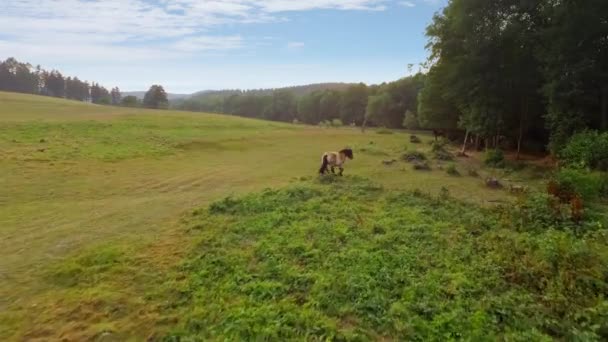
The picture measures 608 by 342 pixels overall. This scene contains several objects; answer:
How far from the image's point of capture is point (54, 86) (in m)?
110

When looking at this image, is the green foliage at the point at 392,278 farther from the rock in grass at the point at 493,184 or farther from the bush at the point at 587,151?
the bush at the point at 587,151

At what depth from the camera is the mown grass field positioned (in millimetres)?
5637

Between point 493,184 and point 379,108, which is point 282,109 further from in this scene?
point 493,184

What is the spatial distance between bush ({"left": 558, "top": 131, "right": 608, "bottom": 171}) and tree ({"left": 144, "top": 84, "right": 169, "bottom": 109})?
3475 inches

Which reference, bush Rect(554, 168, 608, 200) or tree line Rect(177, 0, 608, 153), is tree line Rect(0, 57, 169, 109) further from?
bush Rect(554, 168, 608, 200)

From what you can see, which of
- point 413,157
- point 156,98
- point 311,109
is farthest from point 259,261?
point 156,98

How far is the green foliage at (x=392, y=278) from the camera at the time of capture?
17.9 ft

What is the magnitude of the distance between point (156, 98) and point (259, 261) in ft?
302

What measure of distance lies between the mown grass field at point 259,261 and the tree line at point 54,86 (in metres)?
81.7

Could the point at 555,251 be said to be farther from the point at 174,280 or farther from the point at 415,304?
the point at 174,280

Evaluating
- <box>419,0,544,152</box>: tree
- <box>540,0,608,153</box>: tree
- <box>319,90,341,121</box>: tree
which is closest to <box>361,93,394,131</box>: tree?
<box>319,90,341,121</box>: tree

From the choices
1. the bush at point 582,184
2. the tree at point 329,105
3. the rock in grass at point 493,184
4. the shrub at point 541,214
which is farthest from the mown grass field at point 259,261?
the tree at point 329,105

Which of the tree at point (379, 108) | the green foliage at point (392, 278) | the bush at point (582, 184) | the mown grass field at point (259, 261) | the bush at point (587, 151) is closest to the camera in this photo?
the green foliage at point (392, 278)

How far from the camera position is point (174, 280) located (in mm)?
7070
